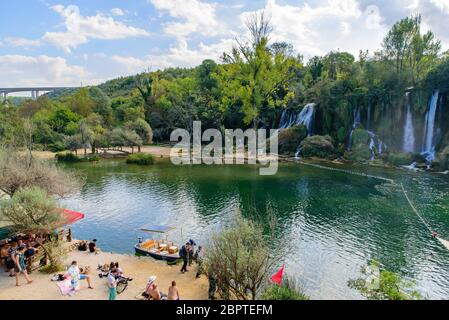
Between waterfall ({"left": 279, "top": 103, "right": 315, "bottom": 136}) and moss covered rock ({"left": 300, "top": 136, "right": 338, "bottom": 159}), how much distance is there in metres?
4.65

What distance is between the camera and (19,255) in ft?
49.5

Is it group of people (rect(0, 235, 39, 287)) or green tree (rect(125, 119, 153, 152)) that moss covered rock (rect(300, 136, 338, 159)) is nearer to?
green tree (rect(125, 119, 153, 152))

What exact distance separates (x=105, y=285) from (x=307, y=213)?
16.7 metres

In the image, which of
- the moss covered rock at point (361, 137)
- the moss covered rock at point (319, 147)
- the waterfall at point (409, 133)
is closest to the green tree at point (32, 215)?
the moss covered rock at point (319, 147)

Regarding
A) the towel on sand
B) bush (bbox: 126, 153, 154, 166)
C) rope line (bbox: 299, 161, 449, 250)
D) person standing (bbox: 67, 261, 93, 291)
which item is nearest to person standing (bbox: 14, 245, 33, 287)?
the towel on sand

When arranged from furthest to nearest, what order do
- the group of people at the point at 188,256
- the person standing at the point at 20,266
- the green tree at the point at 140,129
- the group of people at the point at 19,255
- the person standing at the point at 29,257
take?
1. the green tree at the point at 140,129
2. the group of people at the point at 188,256
3. the person standing at the point at 29,257
4. the group of people at the point at 19,255
5. the person standing at the point at 20,266

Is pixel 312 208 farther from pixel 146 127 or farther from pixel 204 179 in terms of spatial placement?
pixel 146 127

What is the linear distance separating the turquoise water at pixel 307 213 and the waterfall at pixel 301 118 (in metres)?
17.3

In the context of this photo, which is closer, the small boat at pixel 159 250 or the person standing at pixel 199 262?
the person standing at pixel 199 262

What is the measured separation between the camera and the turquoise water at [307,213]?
18.5m

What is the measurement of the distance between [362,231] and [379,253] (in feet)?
11.0

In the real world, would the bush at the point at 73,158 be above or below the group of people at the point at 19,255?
above

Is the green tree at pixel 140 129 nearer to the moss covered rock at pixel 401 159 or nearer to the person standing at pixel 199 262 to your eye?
the moss covered rock at pixel 401 159

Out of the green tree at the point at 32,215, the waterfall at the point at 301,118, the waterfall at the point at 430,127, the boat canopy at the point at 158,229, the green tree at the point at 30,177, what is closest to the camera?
the green tree at the point at 32,215
